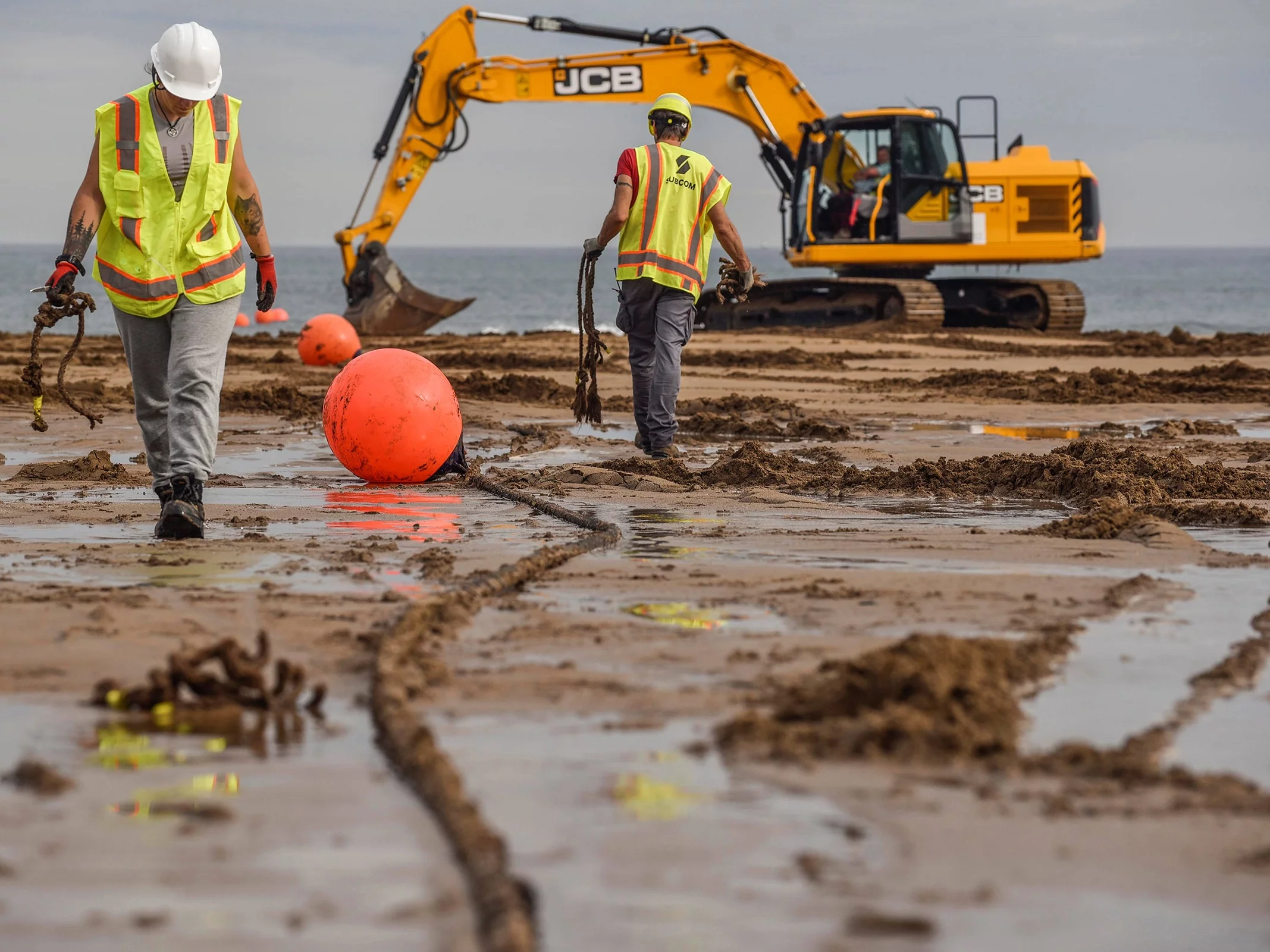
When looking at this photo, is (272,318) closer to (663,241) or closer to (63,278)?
(663,241)

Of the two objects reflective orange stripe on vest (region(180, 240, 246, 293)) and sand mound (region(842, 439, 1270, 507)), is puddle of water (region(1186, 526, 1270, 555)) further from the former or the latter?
reflective orange stripe on vest (region(180, 240, 246, 293))

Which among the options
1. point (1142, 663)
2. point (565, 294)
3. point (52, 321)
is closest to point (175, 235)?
point (52, 321)

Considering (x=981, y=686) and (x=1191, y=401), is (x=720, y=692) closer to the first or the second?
(x=981, y=686)

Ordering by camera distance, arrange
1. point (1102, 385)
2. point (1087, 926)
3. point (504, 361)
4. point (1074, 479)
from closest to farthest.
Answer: point (1087, 926), point (1074, 479), point (1102, 385), point (504, 361)

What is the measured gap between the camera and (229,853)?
2.72 metres

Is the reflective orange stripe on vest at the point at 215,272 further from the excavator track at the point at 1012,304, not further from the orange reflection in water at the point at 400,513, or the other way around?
the excavator track at the point at 1012,304

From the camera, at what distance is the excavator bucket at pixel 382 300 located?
21.8m

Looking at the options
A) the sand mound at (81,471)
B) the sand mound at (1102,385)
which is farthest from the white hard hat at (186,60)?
the sand mound at (1102,385)

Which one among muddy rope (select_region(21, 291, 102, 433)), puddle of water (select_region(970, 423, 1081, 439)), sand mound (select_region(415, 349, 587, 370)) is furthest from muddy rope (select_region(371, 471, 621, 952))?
sand mound (select_region(415, 349, 587, 370))

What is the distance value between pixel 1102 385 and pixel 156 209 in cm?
1009

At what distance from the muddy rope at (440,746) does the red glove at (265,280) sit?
192 cm

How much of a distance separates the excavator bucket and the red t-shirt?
496 inches

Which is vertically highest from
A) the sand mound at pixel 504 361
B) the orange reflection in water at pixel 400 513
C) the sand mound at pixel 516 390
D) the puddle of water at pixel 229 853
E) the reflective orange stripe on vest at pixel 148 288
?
the reflective orange stripe on vest at pixel 148 288

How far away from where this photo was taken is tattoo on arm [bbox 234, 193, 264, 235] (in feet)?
22.1
